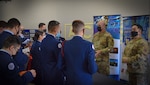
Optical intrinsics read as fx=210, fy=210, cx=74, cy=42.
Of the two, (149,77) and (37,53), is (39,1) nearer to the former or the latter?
(37,53)

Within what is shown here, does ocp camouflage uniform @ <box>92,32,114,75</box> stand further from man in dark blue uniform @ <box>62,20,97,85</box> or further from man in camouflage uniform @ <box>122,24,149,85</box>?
man in dark blue uniform @ <box>62,20,97,85</box>

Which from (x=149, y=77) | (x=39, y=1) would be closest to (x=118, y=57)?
(x=149, y=77)

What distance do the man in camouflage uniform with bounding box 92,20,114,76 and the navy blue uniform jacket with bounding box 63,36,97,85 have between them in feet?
6.32

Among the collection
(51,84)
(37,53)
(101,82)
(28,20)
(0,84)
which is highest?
(28,20)

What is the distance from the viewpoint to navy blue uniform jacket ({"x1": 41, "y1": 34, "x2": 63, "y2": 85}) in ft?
10.3

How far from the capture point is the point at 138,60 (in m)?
4.15

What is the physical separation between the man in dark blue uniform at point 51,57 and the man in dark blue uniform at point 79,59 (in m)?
0.26

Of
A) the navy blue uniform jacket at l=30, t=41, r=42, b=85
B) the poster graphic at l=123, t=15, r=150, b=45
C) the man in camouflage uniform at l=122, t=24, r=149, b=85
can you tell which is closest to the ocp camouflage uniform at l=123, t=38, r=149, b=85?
the man in camouflage uniform at l=122, t=24, r=149, b=85

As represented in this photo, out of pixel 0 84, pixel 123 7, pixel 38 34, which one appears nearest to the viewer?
pixel 0 84

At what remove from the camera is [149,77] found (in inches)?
171

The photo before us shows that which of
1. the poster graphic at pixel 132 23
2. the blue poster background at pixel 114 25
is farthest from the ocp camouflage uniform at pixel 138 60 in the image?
the blue poster background at pixel 114 25

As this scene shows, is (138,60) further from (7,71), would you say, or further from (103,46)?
(7,71)

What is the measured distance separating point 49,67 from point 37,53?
0.44m

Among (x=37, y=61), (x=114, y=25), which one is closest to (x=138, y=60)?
(x=114, y=25)
